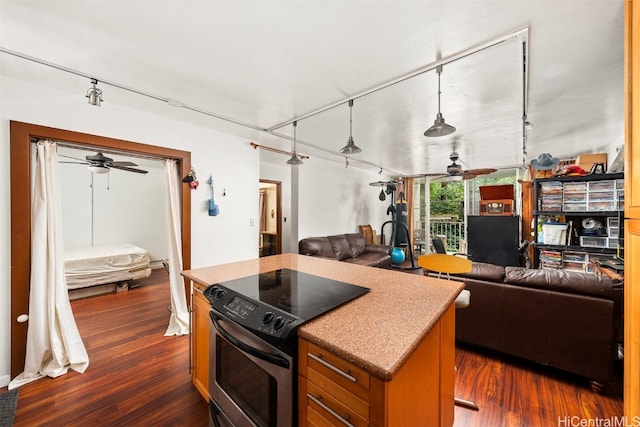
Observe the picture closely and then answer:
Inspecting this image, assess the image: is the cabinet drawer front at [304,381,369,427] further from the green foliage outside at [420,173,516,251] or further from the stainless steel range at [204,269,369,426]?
the green foliage outside at [420,173,516,251]

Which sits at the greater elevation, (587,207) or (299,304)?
(587,207)

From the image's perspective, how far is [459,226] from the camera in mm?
7070

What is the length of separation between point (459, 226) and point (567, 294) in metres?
5.61

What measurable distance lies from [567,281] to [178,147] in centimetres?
399

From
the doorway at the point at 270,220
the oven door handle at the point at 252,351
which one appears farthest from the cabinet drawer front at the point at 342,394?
the doorway at the point at 270,220

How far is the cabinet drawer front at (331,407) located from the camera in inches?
32.3

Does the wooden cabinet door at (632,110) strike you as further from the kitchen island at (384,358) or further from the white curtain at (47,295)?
the white curtain at (47,295)

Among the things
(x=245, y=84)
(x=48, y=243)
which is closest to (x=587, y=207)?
(x=245, y=84)

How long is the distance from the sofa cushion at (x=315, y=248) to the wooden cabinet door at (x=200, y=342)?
2.64 m

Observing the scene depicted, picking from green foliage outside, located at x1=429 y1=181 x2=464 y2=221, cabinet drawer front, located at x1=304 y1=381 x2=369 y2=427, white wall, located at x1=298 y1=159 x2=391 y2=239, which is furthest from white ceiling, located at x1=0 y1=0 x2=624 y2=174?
green foliage outside, located at x1=429 y1=181 x2=464 y2=221

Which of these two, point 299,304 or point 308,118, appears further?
point 308,118

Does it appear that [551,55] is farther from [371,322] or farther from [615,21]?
[371,322]

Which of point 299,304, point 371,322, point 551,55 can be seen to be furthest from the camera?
point 551,55

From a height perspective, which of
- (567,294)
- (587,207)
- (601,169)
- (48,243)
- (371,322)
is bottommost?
(567,294)
